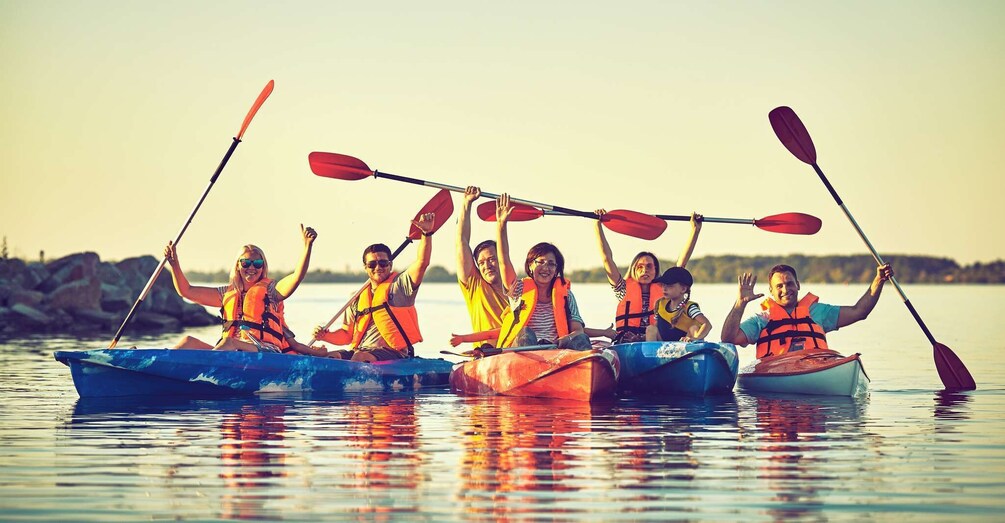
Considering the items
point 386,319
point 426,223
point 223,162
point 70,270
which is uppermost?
point 70,270

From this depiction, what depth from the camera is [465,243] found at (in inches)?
433

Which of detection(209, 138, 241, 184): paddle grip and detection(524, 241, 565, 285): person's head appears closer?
detection(524, 241, 565, 285): person's head

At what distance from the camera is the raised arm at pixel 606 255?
482 inches

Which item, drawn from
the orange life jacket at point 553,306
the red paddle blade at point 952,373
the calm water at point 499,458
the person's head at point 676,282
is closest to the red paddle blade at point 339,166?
the calm water at point 499,458

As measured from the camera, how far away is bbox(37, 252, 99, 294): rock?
2770 centimetres

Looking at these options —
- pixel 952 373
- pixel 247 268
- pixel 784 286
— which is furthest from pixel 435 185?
pixel 952 373

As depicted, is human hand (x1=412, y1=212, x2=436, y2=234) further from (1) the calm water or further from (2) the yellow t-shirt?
(1) the calm water

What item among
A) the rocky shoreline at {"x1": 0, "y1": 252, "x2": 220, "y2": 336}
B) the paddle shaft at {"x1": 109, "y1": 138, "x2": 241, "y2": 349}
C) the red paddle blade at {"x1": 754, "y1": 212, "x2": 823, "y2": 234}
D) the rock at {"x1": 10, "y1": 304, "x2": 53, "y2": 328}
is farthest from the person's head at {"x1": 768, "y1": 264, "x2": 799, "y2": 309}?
the rock at {"x1": 10, "y1": 304, "x2": 53, "y2": 328}

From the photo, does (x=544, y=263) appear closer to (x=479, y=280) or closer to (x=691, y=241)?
(x=479, y=280)

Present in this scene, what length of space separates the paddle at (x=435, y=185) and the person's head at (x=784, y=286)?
2.34m

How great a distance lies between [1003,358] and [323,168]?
9712mm

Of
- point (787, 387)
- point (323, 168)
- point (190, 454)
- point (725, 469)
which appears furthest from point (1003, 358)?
point (190, 454)

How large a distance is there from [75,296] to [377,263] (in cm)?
1702

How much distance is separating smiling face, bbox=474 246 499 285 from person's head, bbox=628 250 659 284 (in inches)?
55.0
